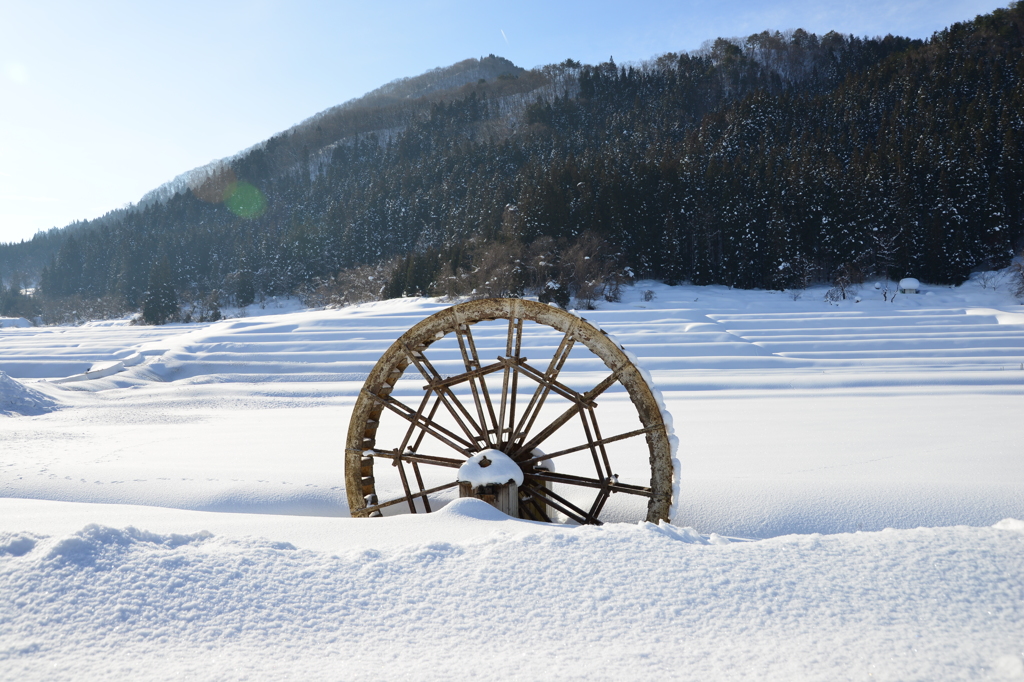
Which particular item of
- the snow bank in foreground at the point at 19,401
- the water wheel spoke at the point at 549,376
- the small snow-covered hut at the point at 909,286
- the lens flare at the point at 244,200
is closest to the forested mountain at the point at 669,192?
the lens flare at the point at 244,200

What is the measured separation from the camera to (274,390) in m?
12.1

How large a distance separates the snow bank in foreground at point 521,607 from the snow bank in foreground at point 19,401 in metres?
9.40

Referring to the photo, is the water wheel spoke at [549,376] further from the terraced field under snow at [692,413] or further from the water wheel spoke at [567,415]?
the terraced field under snow at [692,413]

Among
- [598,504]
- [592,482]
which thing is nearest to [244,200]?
[592,482]

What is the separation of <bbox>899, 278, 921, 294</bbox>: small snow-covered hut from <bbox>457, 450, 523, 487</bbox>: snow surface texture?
25148 mm

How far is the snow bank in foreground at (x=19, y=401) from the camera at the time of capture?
9516 millimetres

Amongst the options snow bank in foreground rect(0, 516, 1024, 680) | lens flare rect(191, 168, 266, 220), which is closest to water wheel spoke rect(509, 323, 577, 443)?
snow bank in foreground rect(0, 516, 1024, 680)

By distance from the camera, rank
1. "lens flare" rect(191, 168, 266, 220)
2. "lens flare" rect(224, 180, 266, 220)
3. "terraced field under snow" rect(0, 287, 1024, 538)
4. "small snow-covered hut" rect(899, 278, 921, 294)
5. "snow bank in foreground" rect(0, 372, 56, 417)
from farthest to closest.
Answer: "lens flare" rect(191, 168, 266, 220) < "lens flare" rect(224, 180, 266, 220) < "small snow-covered hut" rect(899, 278, 921, 294) < "snow bank in foreground" rect(0, 372, 56, 417) < "terraced field under snow" rect(0, 287, 1024, 538)

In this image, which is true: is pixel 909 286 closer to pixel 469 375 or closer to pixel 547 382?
pixel 547 382

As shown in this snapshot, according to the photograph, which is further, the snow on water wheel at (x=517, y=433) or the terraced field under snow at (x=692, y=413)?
the terraced field under snow at (x=692, y=413)

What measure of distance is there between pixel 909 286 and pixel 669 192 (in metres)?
12.5

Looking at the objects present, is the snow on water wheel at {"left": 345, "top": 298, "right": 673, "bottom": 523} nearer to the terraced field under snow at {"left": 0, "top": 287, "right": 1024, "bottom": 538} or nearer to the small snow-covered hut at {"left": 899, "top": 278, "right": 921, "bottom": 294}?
the terraced field under snow at {"left": 0, "top": 287, "right": 1024, "bottom": 538}

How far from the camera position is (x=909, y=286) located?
23.4m

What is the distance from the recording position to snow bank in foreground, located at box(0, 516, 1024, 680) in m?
1.87
